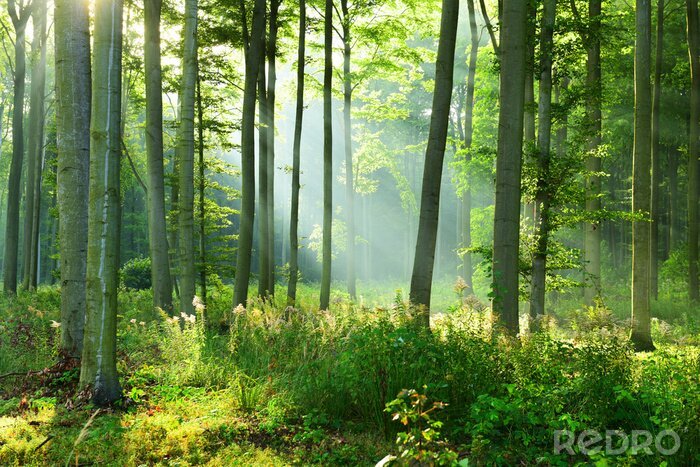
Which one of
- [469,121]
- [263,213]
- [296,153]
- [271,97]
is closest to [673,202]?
[469,121]

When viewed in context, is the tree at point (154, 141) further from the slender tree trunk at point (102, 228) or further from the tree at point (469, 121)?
the tree at point (469, 121)

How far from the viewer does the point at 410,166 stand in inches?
1845

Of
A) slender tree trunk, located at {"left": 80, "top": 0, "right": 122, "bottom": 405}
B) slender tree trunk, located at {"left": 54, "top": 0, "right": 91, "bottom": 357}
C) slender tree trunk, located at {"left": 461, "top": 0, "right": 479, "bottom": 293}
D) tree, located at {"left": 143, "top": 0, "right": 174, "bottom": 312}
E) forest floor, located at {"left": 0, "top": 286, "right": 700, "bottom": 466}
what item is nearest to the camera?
forest floor, located at {"left": 0, "top": 286, "right": 700, "bottom": 466}

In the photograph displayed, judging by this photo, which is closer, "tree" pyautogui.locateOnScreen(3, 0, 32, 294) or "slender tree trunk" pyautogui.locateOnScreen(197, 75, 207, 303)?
"slender tree trunk" pyautogui.locateOnScreen(197, 75, 207, 303)

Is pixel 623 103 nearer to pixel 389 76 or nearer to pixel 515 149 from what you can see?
pixel 389 76

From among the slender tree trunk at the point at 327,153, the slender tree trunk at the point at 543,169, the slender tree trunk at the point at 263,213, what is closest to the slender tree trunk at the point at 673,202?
the slender tree trunk at the point at 543,169

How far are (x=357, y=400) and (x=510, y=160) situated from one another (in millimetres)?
4037

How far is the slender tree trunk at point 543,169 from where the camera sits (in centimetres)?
1012

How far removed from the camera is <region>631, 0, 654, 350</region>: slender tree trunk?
34.0ft

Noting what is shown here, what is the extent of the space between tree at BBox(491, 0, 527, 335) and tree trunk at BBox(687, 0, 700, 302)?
10.7 meters

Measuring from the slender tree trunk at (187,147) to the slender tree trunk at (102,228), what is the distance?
351 cm

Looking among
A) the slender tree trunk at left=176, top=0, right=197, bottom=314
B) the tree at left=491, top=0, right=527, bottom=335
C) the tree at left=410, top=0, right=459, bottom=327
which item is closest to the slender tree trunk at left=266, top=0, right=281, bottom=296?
the slender tree trunk at left=176, top=0, right=197, bottom=314

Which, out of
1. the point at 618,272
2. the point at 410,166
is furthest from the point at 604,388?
the point at 410,166

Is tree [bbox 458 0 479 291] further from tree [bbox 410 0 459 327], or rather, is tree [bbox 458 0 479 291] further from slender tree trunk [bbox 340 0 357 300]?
tree [bbox 410 0 459 327]
